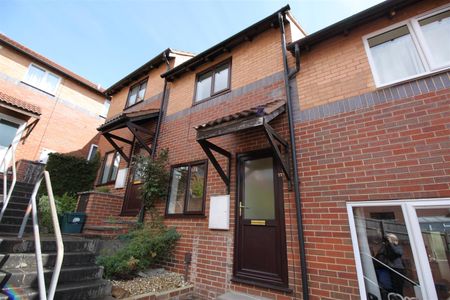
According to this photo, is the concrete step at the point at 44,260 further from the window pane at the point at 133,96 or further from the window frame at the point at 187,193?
the window pane at the point at 133,96

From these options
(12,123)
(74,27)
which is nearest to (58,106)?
(12,123)

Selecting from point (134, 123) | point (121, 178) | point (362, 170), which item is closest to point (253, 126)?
point (362, 170)

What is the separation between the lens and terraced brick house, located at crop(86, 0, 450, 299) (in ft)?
9.82

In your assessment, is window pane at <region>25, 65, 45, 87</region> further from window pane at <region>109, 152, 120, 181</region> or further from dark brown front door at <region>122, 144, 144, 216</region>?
dark brown front door at <region>122, 144, 144, 216</region>

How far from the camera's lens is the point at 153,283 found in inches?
169

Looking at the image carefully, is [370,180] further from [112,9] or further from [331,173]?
[112,9]

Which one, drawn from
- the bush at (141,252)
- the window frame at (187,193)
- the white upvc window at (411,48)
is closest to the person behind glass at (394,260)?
the white upvc window at (411,48)

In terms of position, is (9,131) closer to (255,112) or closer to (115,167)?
(115,167)

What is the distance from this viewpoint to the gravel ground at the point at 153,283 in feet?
12.7

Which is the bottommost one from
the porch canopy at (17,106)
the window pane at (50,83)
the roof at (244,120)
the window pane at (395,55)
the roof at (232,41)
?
the roof at (244,120)

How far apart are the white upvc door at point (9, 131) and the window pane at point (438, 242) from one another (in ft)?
40.5

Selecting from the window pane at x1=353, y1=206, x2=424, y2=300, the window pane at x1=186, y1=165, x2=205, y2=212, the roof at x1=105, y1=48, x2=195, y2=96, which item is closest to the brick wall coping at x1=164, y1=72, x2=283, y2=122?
the window pane at x1=186, y1=165, x2=205, y2=212

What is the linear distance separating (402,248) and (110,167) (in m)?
9.73

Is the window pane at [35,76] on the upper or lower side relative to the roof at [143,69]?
upper
